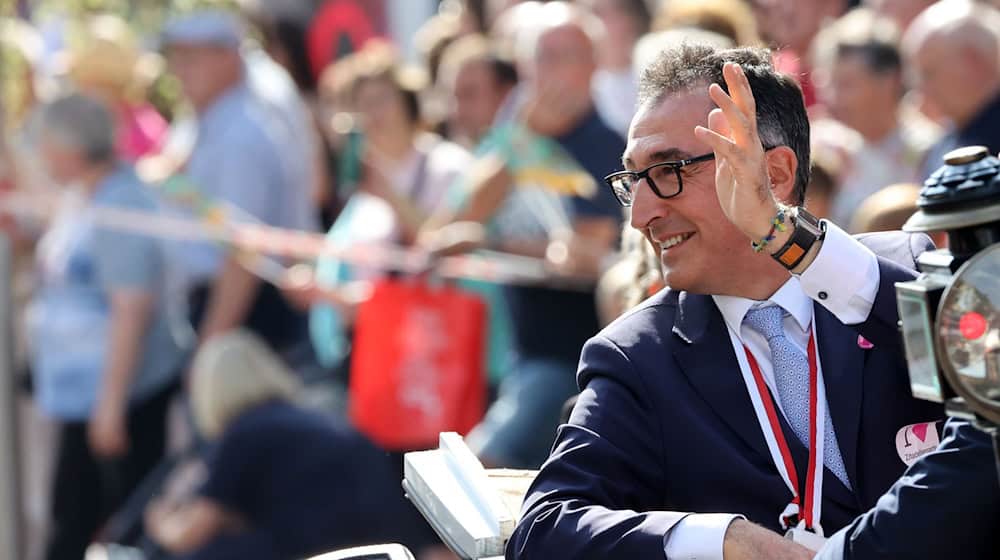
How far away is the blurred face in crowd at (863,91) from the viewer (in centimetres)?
626

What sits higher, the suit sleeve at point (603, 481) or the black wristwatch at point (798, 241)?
the black wristwatch at point (798, 241)

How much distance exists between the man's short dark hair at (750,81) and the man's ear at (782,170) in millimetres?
13

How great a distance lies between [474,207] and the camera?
663 centimetres

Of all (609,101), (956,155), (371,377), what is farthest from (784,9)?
(956,155)

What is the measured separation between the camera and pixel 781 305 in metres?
3.02

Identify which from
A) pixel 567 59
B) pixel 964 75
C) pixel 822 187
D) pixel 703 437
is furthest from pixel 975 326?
pixel 567 59

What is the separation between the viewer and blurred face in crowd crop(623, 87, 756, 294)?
3008mm

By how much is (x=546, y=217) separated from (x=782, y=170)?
11.3ft

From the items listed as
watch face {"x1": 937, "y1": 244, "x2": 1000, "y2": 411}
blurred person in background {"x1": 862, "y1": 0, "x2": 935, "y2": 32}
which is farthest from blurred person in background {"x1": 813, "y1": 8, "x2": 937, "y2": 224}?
watch face {"x1": 937, "y1": 244, "x2": 1000, "y2": 411}

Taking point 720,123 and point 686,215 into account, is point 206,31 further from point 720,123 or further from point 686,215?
point 720,123

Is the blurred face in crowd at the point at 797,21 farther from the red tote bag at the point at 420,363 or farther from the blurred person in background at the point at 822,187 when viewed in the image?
the red tote bag at the point at 420,363

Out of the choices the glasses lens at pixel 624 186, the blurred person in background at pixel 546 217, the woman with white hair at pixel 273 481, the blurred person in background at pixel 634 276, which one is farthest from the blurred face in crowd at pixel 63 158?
the glasses lens at pixel 624 186

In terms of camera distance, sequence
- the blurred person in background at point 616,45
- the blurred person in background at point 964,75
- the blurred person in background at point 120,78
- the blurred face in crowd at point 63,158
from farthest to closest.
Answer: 1. the blurred person in background at point 120,78
2. the blurred face in crowd at point 63,158
3. the blurred person in background at point 616,45
4. the blurred person in background at point 964,75

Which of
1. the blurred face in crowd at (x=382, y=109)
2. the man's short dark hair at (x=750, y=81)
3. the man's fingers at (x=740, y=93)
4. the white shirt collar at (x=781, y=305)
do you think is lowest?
the blurred face in crowd at (x=382, y=109)
